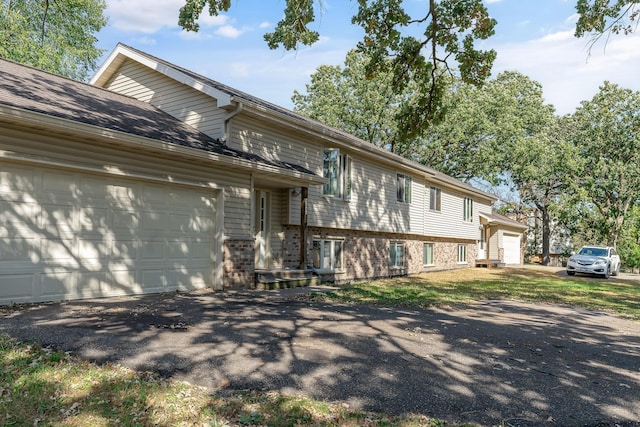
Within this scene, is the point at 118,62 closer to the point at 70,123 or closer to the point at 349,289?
the point at 70,123

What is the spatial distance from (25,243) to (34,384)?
4.65m

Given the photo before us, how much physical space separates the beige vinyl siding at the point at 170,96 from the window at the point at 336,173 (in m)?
4.79

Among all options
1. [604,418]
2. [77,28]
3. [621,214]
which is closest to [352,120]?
[77,28]

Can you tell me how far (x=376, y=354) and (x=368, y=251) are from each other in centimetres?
1287

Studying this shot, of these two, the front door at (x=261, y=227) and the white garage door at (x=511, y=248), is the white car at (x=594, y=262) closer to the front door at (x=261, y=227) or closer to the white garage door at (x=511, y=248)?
the white garage door at (x=511, y=248)

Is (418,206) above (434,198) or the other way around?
the other way around

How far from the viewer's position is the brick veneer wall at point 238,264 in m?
11.0

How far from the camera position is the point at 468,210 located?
90.5 feet

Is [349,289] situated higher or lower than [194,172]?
lower

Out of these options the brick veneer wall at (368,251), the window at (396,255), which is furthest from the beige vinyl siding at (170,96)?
the window at (396,255)

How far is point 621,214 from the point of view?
3422 centimetres

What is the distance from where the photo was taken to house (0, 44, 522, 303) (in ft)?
25.5

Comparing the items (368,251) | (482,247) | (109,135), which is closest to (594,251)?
(482,247)

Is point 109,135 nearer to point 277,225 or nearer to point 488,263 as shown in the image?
point 277,225
